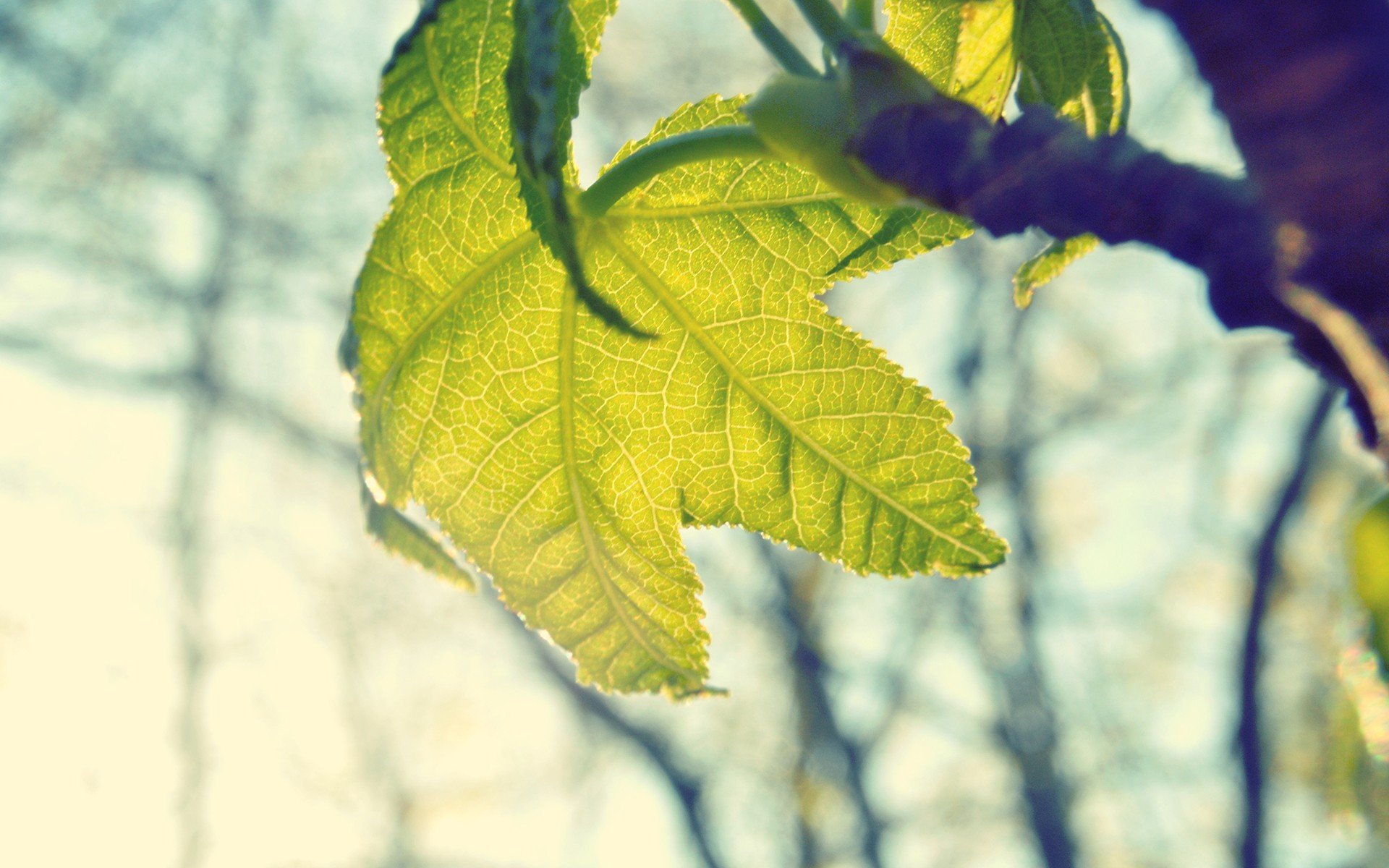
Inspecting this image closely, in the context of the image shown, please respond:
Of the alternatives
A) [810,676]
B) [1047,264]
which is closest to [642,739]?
[810,676]

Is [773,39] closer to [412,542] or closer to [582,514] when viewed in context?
[582,514]

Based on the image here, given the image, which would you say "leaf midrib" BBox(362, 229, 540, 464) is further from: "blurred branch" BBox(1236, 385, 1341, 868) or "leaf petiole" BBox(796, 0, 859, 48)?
"blurred branch" BBox(1236, 385, 1341, 868)

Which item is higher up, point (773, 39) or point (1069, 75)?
point (773, 39)

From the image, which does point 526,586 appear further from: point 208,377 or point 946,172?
point 208,377

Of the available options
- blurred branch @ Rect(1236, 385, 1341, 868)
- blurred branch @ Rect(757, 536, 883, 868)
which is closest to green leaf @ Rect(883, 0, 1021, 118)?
blurred branch @ Rect(1236, 385, 1341, 868)


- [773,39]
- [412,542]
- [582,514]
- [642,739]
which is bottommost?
[642,739]

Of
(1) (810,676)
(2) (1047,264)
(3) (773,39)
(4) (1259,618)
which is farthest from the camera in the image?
(1) (810,676)
